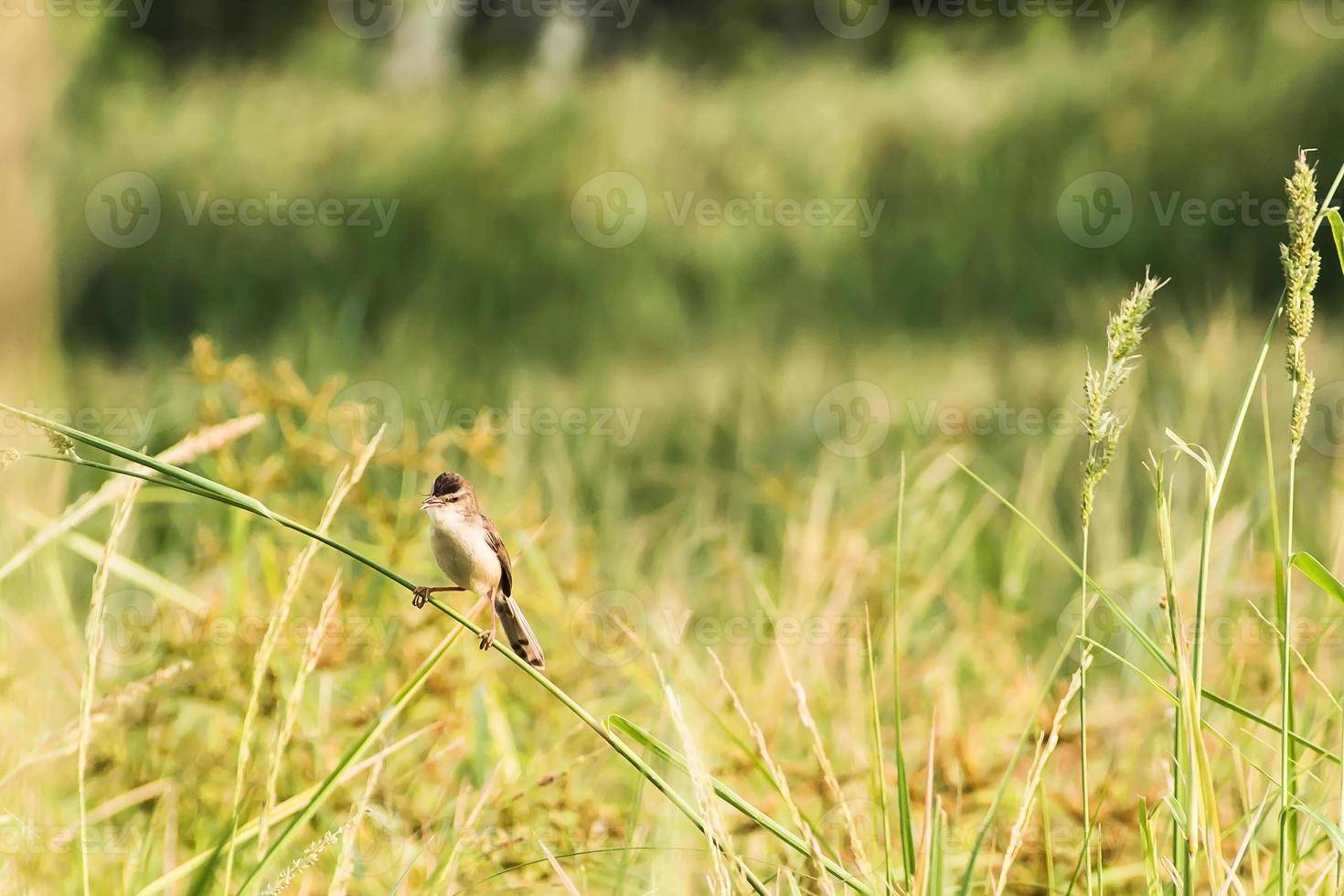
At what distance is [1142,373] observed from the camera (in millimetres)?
3629

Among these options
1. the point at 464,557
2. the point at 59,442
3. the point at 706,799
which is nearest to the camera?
the point at 59,442

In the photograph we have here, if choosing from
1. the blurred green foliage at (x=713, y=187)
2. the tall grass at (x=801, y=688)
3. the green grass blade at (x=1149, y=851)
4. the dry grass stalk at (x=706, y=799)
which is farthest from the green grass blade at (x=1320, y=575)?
the blurred green foliage at (x=713, y=187)

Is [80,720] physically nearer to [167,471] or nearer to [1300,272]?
[167,471]

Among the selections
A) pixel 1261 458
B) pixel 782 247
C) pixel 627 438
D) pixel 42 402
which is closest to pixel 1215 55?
pixel 782 247

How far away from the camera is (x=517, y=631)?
36.0 inches

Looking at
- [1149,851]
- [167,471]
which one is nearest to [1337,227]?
[1149,851]

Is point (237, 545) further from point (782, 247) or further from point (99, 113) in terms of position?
point (99, 113)

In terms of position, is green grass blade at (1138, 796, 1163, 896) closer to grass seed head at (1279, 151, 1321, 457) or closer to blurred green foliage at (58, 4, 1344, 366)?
grass seed head at (1279, 151, 1321, 457)

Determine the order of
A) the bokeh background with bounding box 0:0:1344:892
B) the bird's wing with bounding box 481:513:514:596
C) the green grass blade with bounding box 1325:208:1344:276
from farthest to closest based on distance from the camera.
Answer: the bokeh background with bounding box 0:0:1344:892, the bird's wing with bounding box 481:513:514:596, the green grass blade with bounding box 1325:208:1344:276

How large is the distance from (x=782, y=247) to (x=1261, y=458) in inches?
92.7

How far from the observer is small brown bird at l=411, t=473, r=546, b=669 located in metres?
0.87

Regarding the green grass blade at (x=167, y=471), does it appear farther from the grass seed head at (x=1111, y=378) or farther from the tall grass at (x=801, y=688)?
the grass seed head at (x=1111, y=378)

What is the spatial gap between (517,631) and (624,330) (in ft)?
13.4

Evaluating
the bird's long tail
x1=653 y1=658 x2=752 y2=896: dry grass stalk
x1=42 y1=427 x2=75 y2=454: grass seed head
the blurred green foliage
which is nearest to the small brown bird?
the bird's long tail
